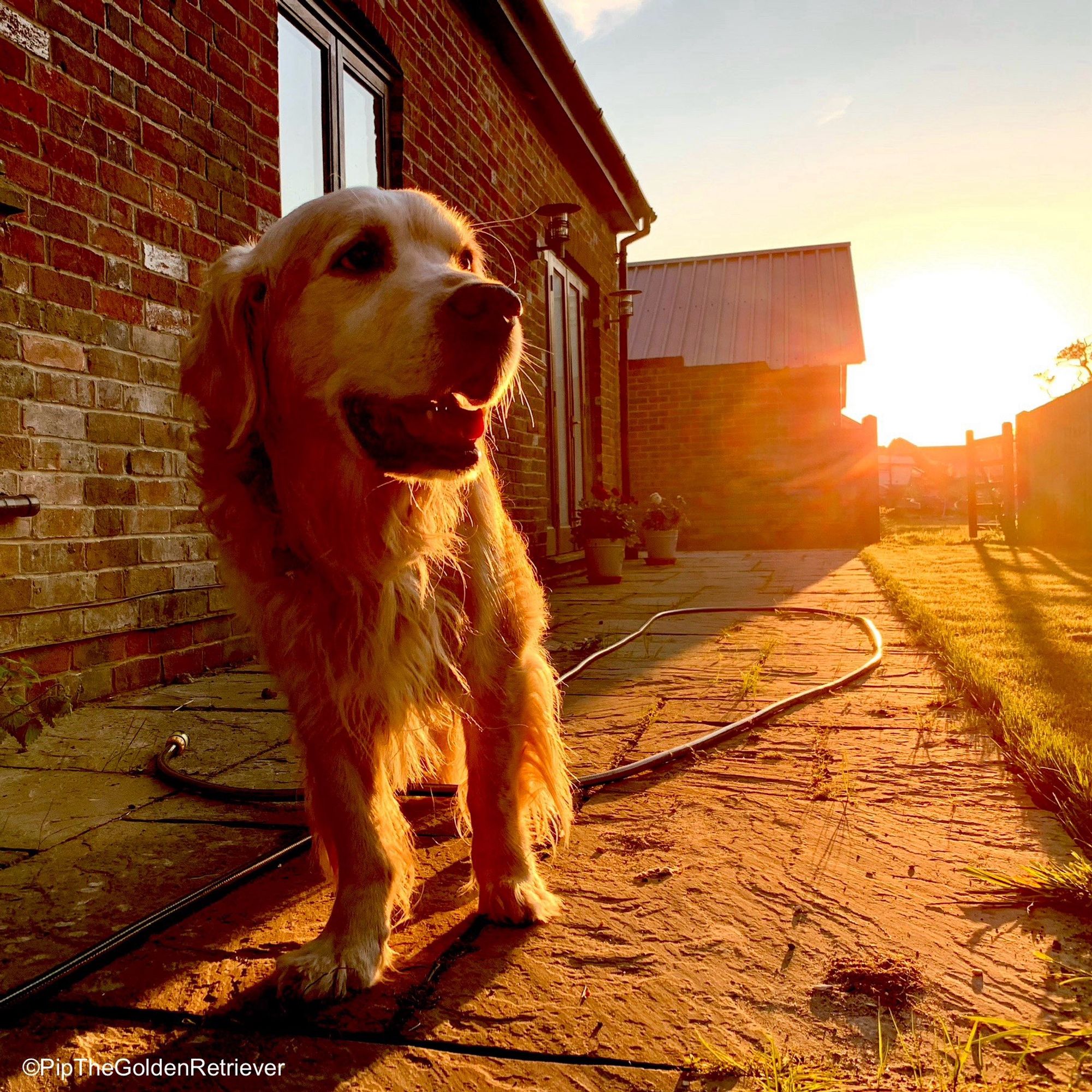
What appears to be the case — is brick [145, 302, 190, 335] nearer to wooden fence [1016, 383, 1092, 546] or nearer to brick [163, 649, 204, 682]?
brick [163, 649, 204, 682]

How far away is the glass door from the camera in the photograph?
28.5 ft

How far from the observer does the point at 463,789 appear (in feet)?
6.84

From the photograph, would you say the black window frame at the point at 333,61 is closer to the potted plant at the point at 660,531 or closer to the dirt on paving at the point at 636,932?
the dirt on paving at the point at 636,932

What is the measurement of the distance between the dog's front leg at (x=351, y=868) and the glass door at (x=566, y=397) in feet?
21.2

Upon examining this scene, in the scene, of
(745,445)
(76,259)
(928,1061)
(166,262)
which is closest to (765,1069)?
(928,1061)

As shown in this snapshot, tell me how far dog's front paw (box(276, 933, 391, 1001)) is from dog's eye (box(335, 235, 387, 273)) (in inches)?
52.0

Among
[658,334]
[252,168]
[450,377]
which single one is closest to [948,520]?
[658,334]

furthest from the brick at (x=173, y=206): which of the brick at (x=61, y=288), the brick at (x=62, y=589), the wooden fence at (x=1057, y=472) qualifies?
the wooden fence at (x=1057, y=472)

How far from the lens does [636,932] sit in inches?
59.4

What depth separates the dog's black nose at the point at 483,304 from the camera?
172 cm

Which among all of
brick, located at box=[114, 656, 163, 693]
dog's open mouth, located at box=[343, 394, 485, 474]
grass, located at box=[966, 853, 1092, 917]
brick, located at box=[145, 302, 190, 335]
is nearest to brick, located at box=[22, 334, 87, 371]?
brick, located at box=[145, 302, 190, 335]

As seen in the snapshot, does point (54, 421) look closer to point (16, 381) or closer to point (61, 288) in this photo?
→ point (16, 381)

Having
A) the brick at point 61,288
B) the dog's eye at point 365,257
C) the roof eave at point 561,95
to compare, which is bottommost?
the dog's eye at point 365,257

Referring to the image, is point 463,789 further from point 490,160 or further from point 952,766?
point 490,160
